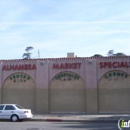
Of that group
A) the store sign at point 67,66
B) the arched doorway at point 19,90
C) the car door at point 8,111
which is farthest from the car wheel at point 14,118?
the store sign at point 67,66

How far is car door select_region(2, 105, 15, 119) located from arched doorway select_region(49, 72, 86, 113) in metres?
7.07

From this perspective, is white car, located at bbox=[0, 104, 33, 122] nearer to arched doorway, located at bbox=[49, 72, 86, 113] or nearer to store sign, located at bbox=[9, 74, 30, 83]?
arched doorway, located at bbox=[49, 72, 86, 113]

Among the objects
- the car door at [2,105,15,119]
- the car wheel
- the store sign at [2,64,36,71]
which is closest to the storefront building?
the store sign at [2,64,36,71]

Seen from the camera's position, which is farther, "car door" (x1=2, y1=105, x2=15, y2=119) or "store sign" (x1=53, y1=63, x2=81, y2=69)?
"store sign" (x1=53, y1=63, x2=81, y2=69)

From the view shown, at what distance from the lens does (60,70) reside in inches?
1193

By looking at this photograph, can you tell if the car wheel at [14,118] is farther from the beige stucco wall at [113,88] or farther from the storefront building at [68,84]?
the beige stucco wall at [113,88]

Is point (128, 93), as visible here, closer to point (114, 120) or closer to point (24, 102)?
point (114, 120)

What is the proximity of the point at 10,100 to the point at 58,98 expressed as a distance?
5183 millimetres

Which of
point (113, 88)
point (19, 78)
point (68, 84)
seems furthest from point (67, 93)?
point (19, 78)

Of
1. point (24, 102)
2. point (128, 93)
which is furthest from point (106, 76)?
point (24, 102)

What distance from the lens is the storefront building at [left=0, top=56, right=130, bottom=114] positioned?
2938cm

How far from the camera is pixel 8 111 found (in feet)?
78.2

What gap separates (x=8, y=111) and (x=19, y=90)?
7651mm

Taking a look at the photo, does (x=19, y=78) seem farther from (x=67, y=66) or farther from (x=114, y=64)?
(x=114, y=64)
